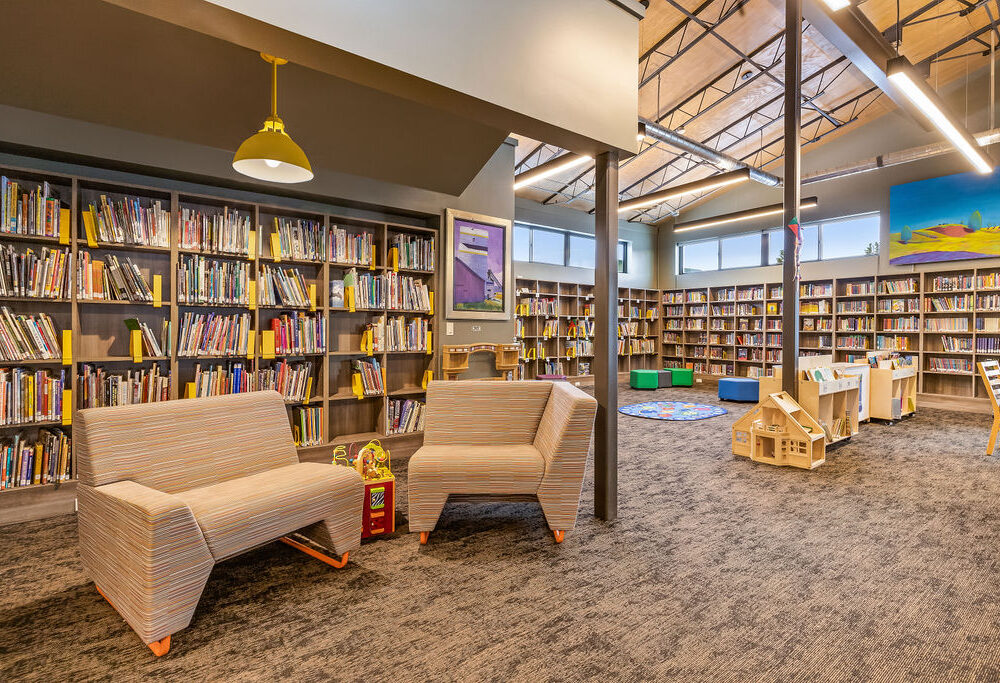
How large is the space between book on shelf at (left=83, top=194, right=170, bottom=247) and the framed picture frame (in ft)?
8.06

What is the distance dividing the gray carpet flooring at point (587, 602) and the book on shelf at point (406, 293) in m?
2.19

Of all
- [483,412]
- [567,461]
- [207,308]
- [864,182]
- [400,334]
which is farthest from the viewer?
[864,182]

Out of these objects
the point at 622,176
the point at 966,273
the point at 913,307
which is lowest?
the point at 913,307

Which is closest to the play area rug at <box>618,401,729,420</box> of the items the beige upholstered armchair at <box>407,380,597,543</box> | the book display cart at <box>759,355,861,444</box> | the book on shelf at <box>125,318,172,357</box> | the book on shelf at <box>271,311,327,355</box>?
the book display cart at <box>759,355,861,444</box>

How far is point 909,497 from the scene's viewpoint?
3631 mm

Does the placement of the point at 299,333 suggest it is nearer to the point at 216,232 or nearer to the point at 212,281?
the point at 212,281

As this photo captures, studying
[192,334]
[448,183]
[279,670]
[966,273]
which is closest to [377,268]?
[448,183]

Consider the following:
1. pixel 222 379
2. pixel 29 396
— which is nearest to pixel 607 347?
pixel 222 379

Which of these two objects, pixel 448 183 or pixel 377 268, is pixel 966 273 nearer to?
pixel 448 183

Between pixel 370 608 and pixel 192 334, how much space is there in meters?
2.73

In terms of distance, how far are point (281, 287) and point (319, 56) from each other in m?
2.59

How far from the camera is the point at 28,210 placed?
124 inches

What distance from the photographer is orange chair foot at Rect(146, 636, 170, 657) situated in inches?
72.1

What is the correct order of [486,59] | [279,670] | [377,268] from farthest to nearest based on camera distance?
[377,268] → [486,59] → [279,670]
